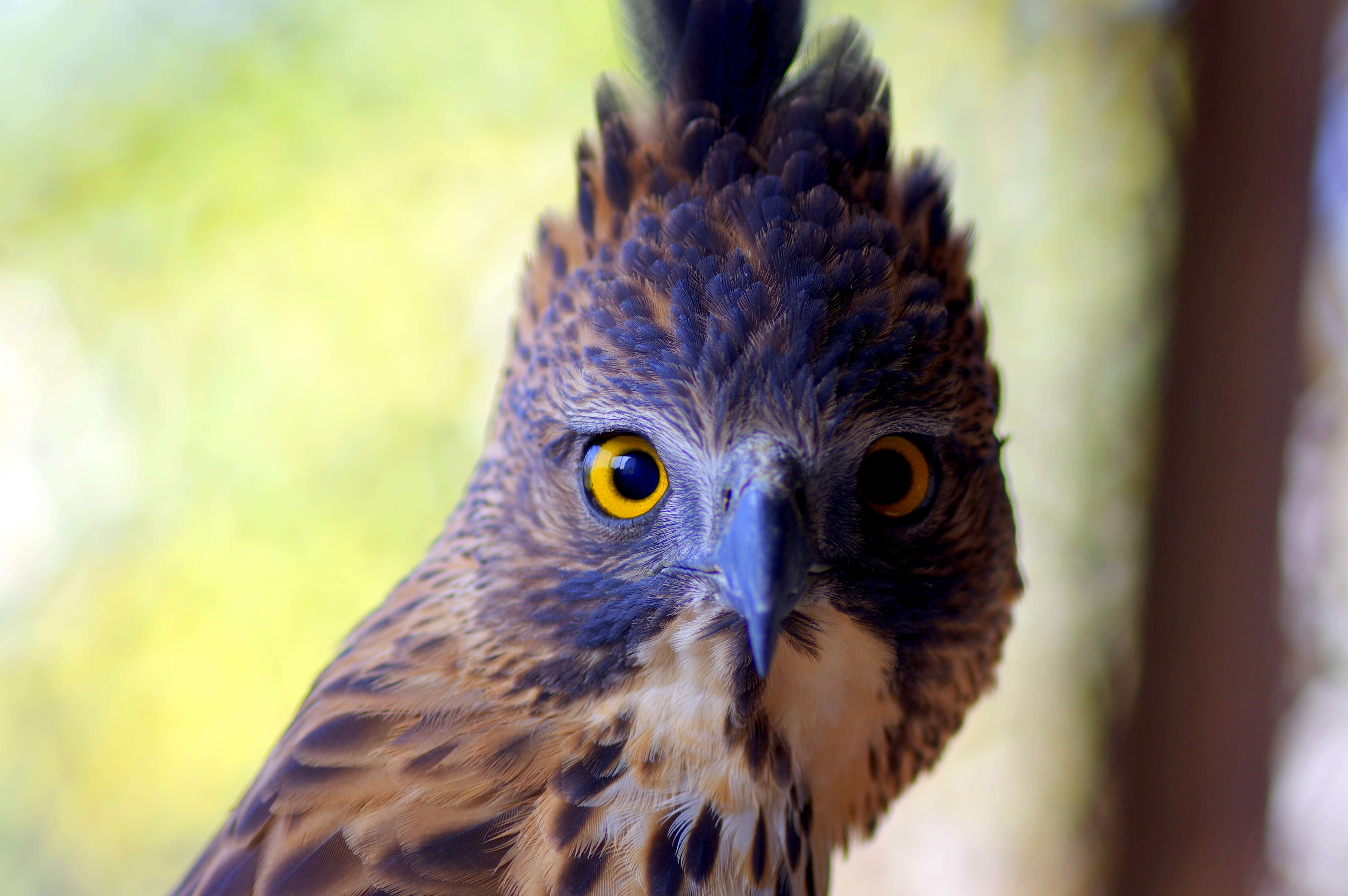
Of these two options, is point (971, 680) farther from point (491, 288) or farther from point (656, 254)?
point (491, 288)

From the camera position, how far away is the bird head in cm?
122

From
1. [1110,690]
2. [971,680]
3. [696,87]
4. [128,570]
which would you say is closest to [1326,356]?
[1110,690]

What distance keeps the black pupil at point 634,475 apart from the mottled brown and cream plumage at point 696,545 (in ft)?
0.11

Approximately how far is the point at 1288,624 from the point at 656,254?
3.19 m

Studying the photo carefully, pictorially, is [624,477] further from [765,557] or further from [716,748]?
→ [716,748]

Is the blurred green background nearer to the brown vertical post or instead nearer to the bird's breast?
the brown vertical post

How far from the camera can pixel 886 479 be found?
1345 millimetres

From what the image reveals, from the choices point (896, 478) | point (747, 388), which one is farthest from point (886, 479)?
point (747, 388)

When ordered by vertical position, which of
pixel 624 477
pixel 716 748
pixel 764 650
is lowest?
pixel 716 748

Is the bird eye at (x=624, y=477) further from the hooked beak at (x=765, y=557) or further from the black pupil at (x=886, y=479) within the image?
the black pupil at (x=886, y=479)

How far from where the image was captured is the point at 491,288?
4.00 m

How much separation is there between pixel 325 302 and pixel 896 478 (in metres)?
3.35

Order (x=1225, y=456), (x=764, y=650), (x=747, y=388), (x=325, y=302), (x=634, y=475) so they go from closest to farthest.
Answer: (x=764, y=650) → (x=747, y=388) → (x=634, y=475) → (x=1225, y=456) → (x=325, y=302)

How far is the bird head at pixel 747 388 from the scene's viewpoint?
4.02 feet
